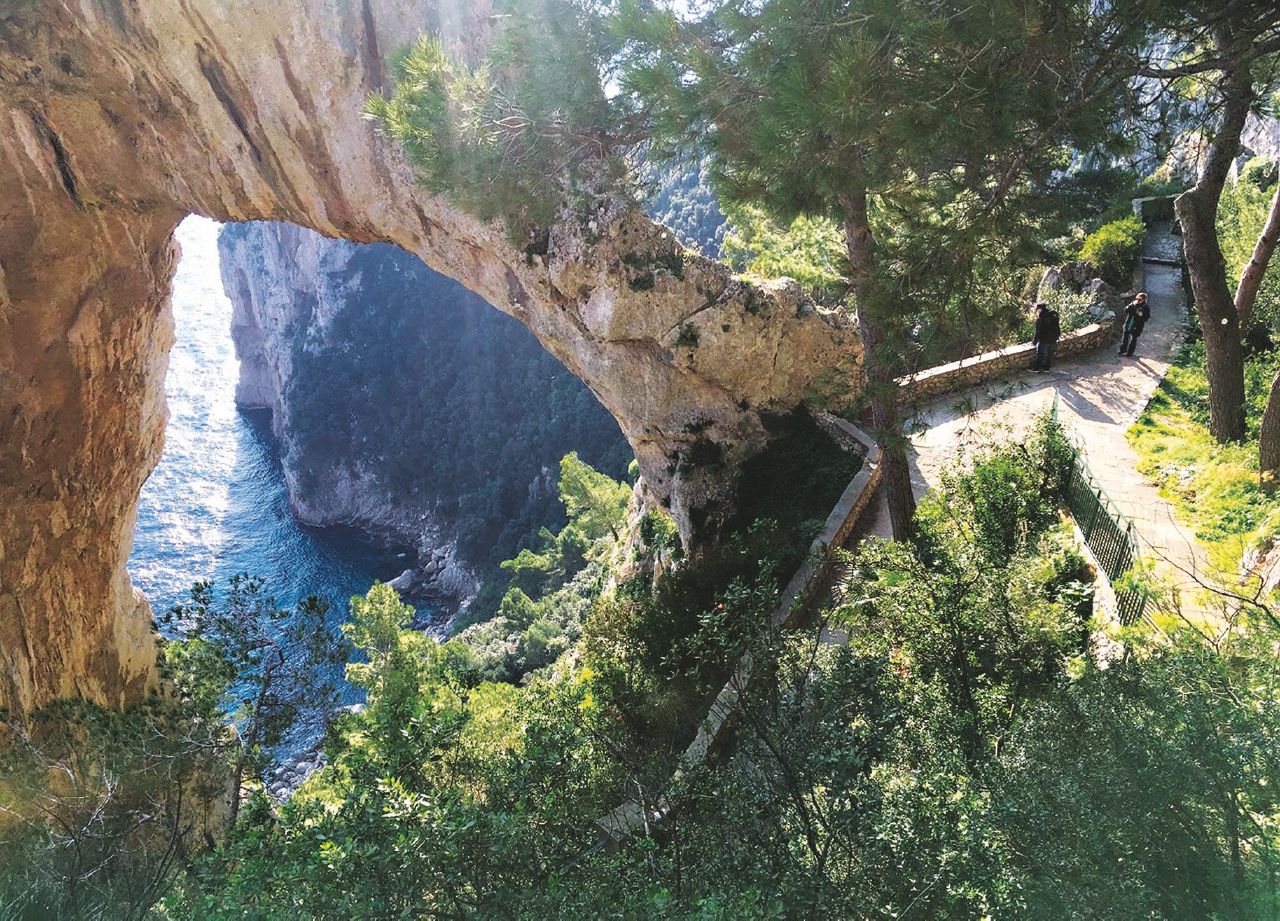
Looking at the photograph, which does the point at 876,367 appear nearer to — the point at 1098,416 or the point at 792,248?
the point at 1098,416

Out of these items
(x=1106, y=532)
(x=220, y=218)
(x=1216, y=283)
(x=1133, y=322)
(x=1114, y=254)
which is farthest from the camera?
(x=1114, y=254)

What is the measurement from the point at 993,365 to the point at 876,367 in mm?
7272

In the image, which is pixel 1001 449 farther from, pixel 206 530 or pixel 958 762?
pixel 206 530

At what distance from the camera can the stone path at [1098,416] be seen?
7.82m

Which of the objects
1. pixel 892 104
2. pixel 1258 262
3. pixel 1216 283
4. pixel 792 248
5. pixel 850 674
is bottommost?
pixel 850 674

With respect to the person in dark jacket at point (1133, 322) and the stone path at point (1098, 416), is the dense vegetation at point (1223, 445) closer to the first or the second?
the stone path at point (1098, 416)

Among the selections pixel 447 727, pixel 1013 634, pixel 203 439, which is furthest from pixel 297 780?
pixel 203 439

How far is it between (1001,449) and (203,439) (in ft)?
216

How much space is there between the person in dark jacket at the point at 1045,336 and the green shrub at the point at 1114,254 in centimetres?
450

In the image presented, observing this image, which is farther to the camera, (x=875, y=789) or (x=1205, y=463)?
(x=1205, y=463)

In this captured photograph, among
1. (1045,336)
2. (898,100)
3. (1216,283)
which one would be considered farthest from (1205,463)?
→ (898,100)

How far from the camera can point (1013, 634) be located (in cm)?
554

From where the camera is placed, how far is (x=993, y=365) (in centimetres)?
1353

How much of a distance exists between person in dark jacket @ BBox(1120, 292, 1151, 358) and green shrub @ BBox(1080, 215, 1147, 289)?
3.39 meters
